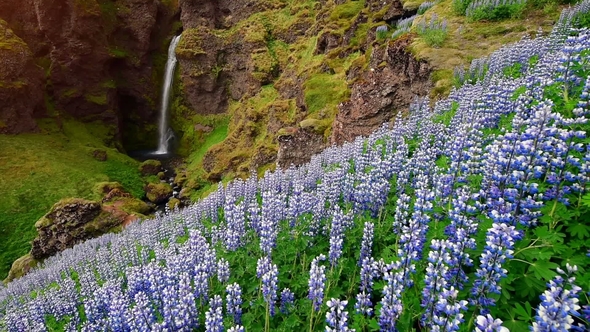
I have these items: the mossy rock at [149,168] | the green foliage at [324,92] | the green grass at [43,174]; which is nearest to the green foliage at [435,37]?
the green foliage at [324,92]

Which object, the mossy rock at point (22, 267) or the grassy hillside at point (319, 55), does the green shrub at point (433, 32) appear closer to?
the grassy hillside at point (319, 55)

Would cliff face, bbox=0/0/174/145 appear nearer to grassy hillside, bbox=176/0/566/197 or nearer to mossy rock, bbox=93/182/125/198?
grassy hillside, bbox=176/0/566/197

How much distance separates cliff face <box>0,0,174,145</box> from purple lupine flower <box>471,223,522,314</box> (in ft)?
142

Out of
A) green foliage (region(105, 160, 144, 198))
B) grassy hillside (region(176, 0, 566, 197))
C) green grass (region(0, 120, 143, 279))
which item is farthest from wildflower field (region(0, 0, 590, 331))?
green foliage (region(105, 160, 144, 198))

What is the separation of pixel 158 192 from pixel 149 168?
6.62 m

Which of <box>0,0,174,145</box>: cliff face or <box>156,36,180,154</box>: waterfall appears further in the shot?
<box>156,36,180,154</box>: waterfall

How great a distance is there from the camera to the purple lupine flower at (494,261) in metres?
2.50

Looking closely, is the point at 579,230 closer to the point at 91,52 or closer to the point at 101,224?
the point at 101,224

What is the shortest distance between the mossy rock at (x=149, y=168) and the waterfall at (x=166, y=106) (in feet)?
26.1

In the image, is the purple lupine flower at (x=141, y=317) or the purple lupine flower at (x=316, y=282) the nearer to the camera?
the purple lupine flower at (x=316, y=282)

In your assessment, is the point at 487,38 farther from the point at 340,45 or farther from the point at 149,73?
the point at 149,73

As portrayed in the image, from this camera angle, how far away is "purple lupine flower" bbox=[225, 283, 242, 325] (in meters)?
3.84

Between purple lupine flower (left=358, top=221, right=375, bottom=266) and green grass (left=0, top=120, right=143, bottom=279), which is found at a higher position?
purple lupine flower (left=358, top=221, right=375, bottom=266)

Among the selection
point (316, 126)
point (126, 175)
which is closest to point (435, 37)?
point (316, 126)
